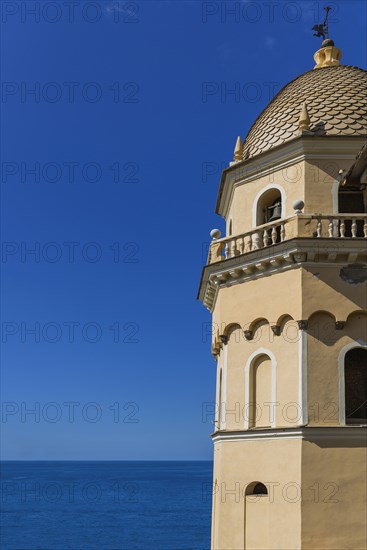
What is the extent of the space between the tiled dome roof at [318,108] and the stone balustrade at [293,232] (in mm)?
2954

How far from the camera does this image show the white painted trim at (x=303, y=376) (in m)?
17.1

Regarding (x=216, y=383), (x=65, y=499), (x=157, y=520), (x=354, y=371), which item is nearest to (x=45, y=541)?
(x=157, y=520)

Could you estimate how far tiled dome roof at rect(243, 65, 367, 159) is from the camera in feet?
66.0

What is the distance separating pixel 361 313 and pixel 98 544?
65.9 m

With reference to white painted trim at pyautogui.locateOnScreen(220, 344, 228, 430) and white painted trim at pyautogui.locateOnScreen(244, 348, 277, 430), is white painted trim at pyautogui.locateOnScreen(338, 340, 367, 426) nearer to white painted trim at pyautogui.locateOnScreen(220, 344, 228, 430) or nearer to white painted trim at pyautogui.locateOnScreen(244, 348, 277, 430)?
white painted trim at pyautogui.locateOnScreen(244, 348, 277, 430)

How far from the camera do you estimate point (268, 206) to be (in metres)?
20.7

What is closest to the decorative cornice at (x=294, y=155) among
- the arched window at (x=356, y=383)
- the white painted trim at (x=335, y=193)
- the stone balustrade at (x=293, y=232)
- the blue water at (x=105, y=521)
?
the white painted trim at (x=335, y=193)

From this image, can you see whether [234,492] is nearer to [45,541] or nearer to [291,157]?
[291,157]

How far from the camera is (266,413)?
60.0 feet

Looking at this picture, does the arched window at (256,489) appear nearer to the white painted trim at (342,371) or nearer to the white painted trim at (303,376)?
the white painted trim at (303,376)

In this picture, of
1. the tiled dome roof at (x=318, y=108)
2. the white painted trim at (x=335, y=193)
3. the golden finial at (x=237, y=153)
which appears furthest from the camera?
the golden finial at (x=237, y=153)

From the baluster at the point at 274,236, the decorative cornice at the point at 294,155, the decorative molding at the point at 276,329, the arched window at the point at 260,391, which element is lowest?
the arched window at the point at 260,391

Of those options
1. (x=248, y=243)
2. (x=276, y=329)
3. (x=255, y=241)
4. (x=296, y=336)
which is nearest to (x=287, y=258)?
(x=255, y=241)

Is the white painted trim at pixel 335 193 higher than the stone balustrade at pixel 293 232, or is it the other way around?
the white painted trim at pixel 335 193
